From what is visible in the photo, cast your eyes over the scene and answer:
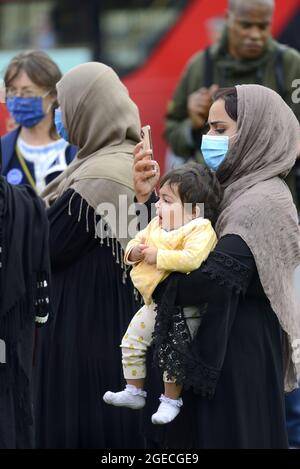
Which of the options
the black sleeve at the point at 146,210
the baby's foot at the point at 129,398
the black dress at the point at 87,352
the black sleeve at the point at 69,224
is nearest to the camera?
the baby's foot at the point at 129,398

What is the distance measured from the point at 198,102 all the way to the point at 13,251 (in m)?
2.61

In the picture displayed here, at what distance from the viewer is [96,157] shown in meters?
4.65

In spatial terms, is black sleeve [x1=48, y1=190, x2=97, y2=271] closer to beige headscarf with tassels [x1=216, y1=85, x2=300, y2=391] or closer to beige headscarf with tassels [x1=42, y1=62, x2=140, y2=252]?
beige headscarf with tassels [x1=42, y1=62, x2=140, y2=252]

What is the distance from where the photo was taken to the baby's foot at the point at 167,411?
12.3 ft

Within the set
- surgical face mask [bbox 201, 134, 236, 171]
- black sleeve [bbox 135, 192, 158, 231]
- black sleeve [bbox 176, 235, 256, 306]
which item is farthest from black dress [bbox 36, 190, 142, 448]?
black sleeve [bbox 176, 235, 256, 306]

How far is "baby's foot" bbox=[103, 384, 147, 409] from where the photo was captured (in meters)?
4.02

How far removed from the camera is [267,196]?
3.75m

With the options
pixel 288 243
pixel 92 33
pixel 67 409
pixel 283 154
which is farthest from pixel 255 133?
pixel 92 33

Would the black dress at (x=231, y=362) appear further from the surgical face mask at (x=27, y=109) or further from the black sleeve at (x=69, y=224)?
the surgical face mask at (x=27, y=109)

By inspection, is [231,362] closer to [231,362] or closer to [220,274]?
[231,362]

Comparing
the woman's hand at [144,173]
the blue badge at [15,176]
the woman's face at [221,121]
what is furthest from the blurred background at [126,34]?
the woman's face at [221,121]

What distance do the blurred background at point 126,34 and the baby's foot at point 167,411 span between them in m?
5.31

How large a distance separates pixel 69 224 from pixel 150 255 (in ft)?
2.56

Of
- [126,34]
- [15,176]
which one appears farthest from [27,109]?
[126,34]
